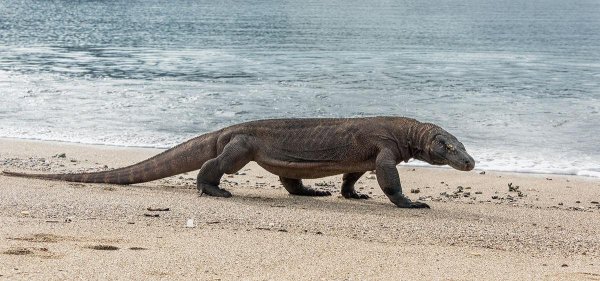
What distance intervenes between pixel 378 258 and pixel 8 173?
516 cm

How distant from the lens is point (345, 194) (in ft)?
35.7

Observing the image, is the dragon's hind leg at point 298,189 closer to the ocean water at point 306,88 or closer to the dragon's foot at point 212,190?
the dragon's foot at point 212,190

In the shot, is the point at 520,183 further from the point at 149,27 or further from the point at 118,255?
the point at 149,27

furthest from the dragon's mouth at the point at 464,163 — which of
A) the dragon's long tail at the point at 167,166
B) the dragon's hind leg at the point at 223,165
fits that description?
the dragon's long tail at the point at 167,166

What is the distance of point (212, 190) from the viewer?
10328 mm

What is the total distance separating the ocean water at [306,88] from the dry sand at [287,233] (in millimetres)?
3784

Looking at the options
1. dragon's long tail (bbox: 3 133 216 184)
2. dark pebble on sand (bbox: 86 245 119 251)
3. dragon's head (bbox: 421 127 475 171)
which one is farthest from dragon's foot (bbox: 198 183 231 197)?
dark pebble on sand (bbox: 86 245 119 251)

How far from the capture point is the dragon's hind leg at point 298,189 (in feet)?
36.0

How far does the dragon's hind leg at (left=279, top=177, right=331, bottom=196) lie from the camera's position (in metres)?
11.0

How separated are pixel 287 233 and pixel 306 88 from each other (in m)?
17.3

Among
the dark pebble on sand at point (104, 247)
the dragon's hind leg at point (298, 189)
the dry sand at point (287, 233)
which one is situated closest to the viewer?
the dry sand at point (287, 233)

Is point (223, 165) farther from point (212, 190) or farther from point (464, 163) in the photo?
point (464, 163)

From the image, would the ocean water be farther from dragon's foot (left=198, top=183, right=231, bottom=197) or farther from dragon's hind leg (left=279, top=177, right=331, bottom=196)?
dragon's foot (left=198, top=183, right=231, bottom=197)

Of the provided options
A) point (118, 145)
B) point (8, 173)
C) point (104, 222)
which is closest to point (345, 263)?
point (104, 222)
